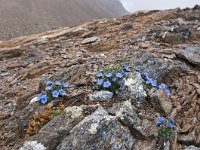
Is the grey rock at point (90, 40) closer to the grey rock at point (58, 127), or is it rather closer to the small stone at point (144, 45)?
the small stone at point (144, 45)

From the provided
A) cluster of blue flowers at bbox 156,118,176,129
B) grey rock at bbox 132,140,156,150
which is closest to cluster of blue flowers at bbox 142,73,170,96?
cluster of blue flowers at bbox 156,118,176,129

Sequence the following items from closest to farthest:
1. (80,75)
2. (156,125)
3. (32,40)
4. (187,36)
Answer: (156,125)
(80,75)
(187,36)
(32,40)

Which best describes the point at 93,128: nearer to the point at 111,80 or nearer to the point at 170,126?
the point at 170,126

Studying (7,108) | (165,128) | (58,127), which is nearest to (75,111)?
(58,127)

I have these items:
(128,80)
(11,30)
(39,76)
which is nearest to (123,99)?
(128,80)

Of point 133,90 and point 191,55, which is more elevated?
point 133,90

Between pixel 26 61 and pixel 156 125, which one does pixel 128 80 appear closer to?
pixel 156 125

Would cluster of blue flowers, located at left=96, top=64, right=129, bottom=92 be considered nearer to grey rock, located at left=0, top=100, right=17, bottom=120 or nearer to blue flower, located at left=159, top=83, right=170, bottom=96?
blue flower, located at left=159, top=83, right=170, bottom=96
